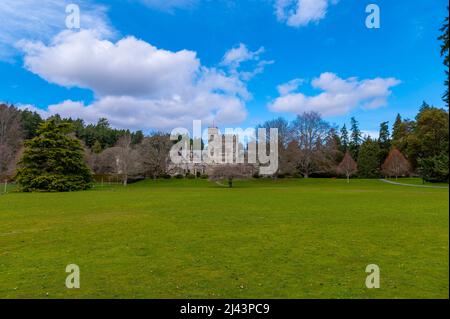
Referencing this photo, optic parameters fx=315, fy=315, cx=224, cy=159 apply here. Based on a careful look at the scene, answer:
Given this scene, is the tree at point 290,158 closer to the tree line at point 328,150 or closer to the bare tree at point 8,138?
the tree line at point 328,150

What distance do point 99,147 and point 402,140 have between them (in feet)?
252

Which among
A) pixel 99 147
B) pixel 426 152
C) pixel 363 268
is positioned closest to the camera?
pixel 363 268

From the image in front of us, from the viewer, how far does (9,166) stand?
46.0m

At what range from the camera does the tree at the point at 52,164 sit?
134ft

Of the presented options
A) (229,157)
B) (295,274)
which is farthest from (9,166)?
(295,274)

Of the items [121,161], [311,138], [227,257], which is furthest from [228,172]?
[227,257]

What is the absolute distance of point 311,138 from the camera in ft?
221

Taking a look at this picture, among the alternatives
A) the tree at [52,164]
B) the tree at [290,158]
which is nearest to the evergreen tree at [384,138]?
the tree at [290,158]

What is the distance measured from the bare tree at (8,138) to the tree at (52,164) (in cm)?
433

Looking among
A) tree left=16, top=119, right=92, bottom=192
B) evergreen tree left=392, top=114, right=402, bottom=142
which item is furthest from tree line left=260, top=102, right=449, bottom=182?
tree left=16, top=119, right=92, bottom=192

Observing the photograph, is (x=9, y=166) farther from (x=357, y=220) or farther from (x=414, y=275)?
(x=414, y=275)

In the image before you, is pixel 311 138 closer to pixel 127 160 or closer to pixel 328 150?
pixel 328 150

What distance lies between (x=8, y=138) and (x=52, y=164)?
57.8ft

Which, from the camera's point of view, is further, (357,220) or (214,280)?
(357,220)
